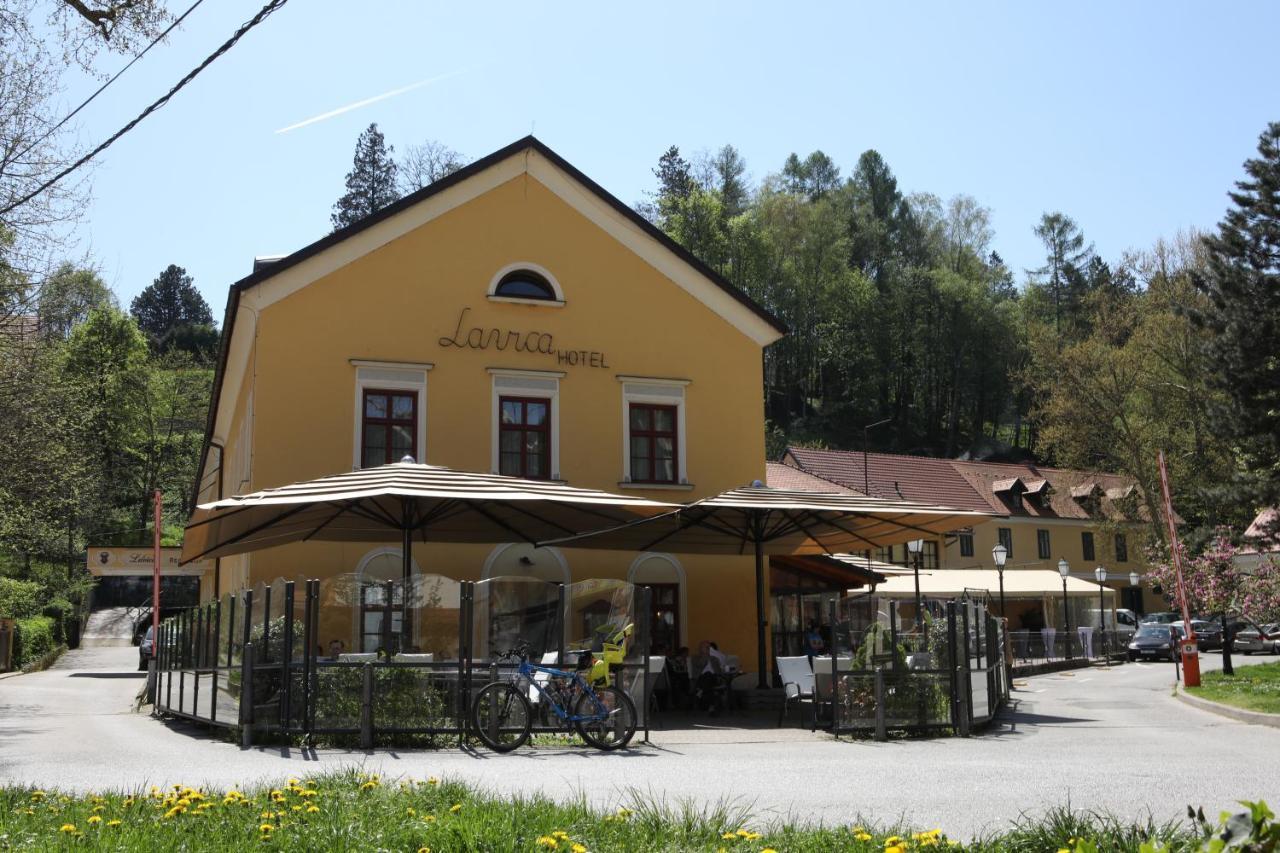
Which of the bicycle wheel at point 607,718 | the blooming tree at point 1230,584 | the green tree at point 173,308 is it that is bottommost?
the bicycle wheel at point 607,718

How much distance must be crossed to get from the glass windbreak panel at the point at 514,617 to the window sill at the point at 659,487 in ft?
31.0

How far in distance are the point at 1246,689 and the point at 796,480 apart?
2907 cm

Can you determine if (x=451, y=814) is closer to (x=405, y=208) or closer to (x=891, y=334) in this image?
(x=405, y=208)

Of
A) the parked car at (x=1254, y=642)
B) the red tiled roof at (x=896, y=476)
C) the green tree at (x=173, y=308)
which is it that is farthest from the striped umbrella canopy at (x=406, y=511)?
the green tree at (x=173, y=308)

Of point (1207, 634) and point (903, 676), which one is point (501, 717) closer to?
point (903, 676)

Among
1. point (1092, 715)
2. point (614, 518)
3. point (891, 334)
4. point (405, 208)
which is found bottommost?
point (1092, 715)

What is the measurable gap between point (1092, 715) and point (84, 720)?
17.1m

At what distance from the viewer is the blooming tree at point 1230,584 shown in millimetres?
30594

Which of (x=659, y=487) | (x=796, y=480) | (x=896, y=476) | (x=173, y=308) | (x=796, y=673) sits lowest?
(x=796, y=673)

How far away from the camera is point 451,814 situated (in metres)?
7.29

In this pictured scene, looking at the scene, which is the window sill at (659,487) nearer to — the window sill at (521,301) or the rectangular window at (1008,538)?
the window sill at (521,301)

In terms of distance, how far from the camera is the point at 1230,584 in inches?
1304

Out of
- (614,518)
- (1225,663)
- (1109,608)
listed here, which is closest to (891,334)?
(1109,608)

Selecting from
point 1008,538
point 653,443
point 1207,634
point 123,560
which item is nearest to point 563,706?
point 653,443
